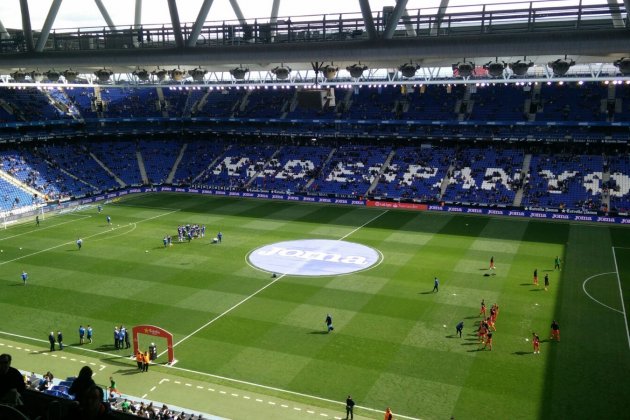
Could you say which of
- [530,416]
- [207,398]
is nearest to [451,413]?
[530,416]

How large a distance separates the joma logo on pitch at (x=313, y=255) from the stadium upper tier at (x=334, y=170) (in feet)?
72.1

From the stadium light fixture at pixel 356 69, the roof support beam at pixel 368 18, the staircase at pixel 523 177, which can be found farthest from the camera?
the staircase at pixel 523 177

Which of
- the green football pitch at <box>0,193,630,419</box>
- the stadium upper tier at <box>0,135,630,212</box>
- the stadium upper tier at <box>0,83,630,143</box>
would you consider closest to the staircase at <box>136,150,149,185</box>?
the stadium upper tier at <box>0,135,630,212</box>

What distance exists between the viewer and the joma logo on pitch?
135ft

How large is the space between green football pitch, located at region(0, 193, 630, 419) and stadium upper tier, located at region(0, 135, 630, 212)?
9.09 metres

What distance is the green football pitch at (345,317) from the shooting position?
2258 centimetres

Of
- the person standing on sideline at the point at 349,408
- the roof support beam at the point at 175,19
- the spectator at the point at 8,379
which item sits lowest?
the person standing on sideline at the point at 349,408

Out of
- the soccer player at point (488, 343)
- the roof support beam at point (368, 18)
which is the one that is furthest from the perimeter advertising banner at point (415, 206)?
the roof support beam at point (368, 18)

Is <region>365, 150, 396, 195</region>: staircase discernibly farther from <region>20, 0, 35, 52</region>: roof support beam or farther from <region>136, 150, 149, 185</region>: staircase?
<region>20, 0, 35, 52</region>: roof support beam

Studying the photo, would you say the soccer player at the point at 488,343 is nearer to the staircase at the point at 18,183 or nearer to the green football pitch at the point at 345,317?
the green football pitch at the point at 345,317

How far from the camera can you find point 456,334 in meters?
27.9

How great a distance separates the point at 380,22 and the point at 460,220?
43.9m

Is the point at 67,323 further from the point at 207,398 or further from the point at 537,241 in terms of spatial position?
the point at 537,241

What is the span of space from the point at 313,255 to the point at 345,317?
487 inches
